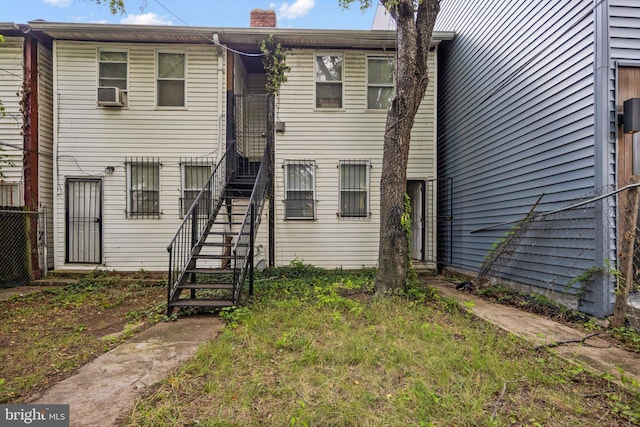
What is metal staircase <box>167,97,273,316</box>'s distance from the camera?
4566 millimetres

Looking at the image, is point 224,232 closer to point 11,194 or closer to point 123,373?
point 123,373

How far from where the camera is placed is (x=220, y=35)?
7273mm

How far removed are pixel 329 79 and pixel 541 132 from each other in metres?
4.71

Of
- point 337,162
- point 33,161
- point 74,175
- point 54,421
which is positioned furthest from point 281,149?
point 54,421

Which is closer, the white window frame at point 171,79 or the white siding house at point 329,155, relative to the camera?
the white window frame at point 171,79

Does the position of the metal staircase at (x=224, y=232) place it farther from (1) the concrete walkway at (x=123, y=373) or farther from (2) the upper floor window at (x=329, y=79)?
(2) the upper floor window at (x=329, y=79)

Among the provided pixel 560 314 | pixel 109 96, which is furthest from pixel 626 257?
pixel 109 96

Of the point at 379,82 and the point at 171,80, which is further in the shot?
the point at 379,82

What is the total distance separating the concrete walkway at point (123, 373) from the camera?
2.24 meters

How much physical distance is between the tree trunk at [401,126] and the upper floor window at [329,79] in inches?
108

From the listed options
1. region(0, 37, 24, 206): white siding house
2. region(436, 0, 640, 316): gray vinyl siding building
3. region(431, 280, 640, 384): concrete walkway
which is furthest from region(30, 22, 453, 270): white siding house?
region(431, 280, 640, 384): concrete walkway

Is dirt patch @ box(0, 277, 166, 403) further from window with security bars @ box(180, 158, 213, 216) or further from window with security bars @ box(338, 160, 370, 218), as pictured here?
window with security bars @ box(338, 160, 370, 218)

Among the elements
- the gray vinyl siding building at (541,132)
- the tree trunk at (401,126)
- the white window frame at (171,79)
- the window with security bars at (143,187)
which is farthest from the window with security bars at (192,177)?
the gray vinyl siding building at (541,132)

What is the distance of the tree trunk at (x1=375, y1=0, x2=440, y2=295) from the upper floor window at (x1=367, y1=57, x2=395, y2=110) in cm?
262
